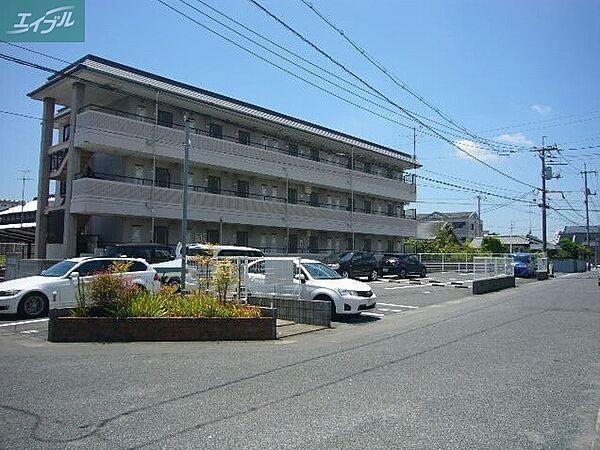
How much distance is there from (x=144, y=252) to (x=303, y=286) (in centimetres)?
854

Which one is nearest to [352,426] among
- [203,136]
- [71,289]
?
A: [71,289]

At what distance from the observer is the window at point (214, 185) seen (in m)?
32.3

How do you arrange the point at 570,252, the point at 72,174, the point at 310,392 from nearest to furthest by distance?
the point at 310,392 → the point at 72,174 → the point at 570,252

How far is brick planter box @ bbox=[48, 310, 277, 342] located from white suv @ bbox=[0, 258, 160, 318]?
2102 millimetres

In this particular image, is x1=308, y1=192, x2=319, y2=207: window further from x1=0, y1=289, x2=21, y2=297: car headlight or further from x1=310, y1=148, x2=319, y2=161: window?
x1=0, y1=289, x2=21, y2=297: car headlight

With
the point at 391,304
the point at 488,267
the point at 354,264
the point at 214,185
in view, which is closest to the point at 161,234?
the point at 214,185

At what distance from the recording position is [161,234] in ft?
97.3

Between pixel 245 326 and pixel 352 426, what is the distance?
5.86m

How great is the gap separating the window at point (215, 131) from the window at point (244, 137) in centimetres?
167

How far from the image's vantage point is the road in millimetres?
4871

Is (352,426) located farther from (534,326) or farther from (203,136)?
(203,136)

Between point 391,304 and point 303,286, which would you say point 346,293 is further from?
point 391,304

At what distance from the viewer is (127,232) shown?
27531mm

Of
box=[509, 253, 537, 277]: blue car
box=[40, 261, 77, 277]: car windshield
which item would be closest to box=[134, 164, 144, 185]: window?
box=[40, 261, 77, 277]: car windshield
